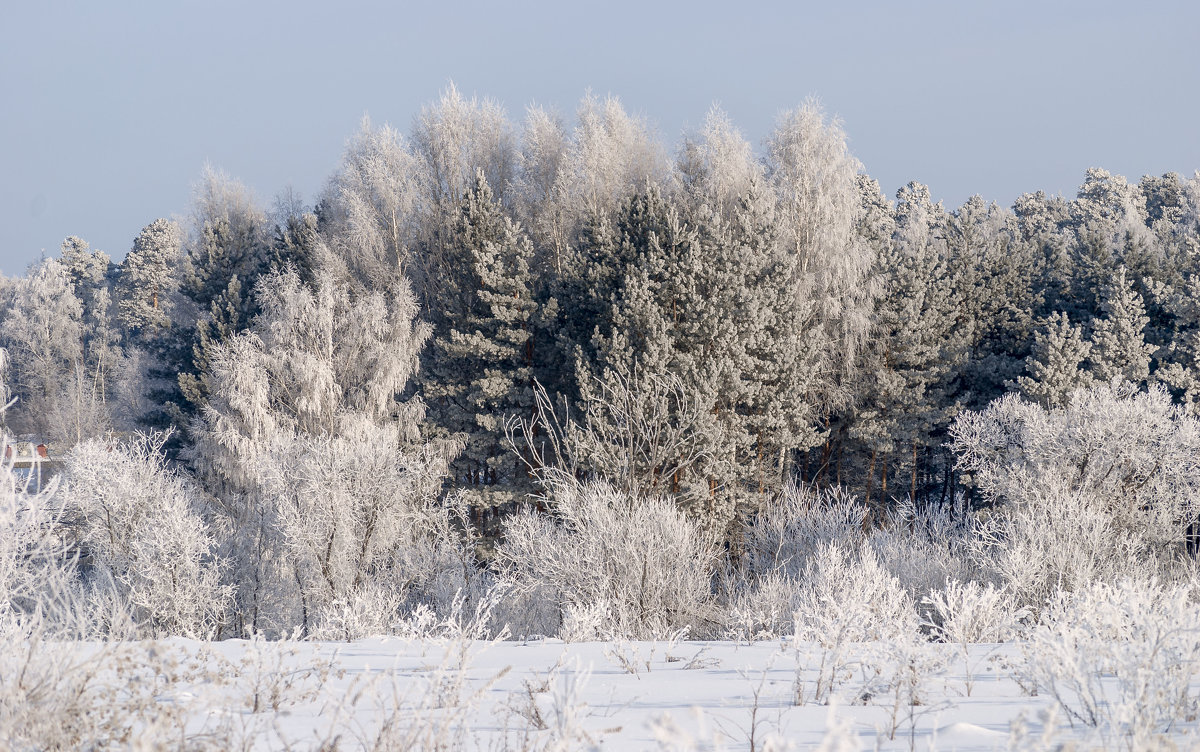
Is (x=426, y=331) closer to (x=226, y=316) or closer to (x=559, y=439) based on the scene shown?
(x=559, y=439)

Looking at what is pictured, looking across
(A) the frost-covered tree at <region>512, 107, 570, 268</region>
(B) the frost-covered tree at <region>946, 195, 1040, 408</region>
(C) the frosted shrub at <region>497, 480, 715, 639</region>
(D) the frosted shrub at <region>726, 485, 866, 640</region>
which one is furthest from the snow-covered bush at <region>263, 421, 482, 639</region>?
(B) the frost-covered tree at <region>946, 195, 1040, 408</region>

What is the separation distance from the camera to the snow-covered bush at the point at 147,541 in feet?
53.7

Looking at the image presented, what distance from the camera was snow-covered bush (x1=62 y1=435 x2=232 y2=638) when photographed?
1636 centimetres

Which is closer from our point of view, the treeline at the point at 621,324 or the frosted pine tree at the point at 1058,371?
the treeline at the point at 621,324

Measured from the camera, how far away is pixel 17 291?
5544 cm

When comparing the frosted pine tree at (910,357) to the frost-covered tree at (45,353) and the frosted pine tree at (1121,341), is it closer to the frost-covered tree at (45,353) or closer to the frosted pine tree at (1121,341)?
the frosted pine tree at (1121,341)

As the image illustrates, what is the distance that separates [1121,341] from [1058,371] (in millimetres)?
2746

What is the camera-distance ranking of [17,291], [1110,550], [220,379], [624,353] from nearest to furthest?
[1110,550]
[624,353]
[220,379]
[17,291]

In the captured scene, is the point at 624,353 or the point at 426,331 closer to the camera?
the point at 624,353

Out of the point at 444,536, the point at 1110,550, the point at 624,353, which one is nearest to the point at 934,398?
the point at 1110,550

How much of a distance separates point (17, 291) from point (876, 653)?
2586 inches

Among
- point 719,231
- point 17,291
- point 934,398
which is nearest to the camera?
point 719,231

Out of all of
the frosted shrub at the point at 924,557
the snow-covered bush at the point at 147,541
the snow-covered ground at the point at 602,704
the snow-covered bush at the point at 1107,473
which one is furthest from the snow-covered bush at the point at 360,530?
the snow-covered bush at the point at 1107,473

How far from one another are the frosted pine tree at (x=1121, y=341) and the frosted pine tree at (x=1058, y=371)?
1.98 ft
